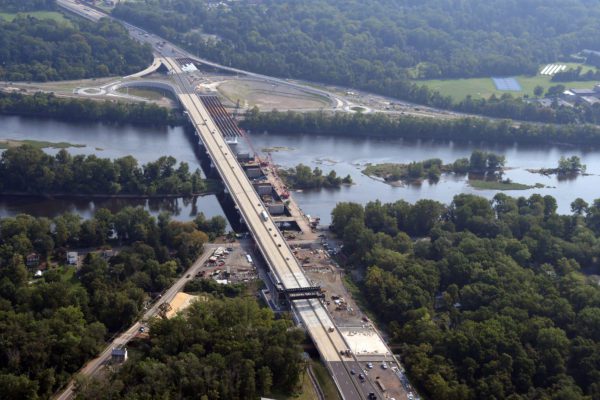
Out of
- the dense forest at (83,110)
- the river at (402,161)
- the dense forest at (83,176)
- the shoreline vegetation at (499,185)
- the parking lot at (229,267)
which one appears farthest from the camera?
the dense forest at (83,110)

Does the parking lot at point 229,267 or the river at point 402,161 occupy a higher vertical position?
the river at point 402,161

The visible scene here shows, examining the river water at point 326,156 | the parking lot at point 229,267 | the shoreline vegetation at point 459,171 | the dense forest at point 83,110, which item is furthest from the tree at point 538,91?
the parking lot at point 229,267

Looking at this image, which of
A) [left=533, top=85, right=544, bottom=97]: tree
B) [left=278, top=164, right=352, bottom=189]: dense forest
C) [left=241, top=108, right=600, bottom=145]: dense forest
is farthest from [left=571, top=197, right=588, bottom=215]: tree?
[left=533, top=85, right=544, bottom=97]: tree

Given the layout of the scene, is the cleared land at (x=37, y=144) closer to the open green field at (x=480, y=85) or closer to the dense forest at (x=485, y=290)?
the dense forest at (x=485, y=290)

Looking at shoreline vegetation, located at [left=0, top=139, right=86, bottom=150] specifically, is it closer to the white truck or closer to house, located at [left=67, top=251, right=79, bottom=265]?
house, located at [left=67, top=251, right=79, bottom=265]

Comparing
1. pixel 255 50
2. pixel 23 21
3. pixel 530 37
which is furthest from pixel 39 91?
pixel 530 37

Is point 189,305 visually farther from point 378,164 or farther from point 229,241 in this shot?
point 378,164
